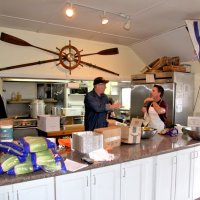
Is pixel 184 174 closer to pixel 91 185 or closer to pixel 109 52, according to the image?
pixel 91 185

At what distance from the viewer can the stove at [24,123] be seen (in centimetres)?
415

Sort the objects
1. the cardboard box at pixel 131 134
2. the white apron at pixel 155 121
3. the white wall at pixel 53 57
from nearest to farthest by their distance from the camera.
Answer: the cardboard box at pixel 131 134
the white apron at pixel 155 121
the white wall at pixel 53 57

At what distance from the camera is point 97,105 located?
319cm

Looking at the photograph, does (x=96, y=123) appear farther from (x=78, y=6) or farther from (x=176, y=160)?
(x=78, y=6)

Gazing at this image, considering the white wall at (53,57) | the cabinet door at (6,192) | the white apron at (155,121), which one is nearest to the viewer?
the cabinet door at (6,192)

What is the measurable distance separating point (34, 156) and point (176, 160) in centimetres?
164

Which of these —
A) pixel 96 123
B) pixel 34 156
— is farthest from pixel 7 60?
pixel 34 156

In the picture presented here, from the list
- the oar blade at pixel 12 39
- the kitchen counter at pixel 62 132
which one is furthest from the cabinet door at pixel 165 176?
the oar blade at pixel 12 39

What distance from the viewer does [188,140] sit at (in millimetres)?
2879

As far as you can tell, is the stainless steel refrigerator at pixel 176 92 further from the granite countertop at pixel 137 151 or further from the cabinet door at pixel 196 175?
the cabinet door at pixel 196 175

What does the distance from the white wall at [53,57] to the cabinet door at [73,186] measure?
260cm

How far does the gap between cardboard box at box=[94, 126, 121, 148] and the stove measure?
2304mm

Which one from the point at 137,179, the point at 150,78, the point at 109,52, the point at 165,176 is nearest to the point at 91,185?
the point at 137,179

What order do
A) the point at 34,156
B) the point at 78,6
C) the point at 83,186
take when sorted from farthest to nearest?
the point at 78,6, the point at 83,186, the point at 34,156
